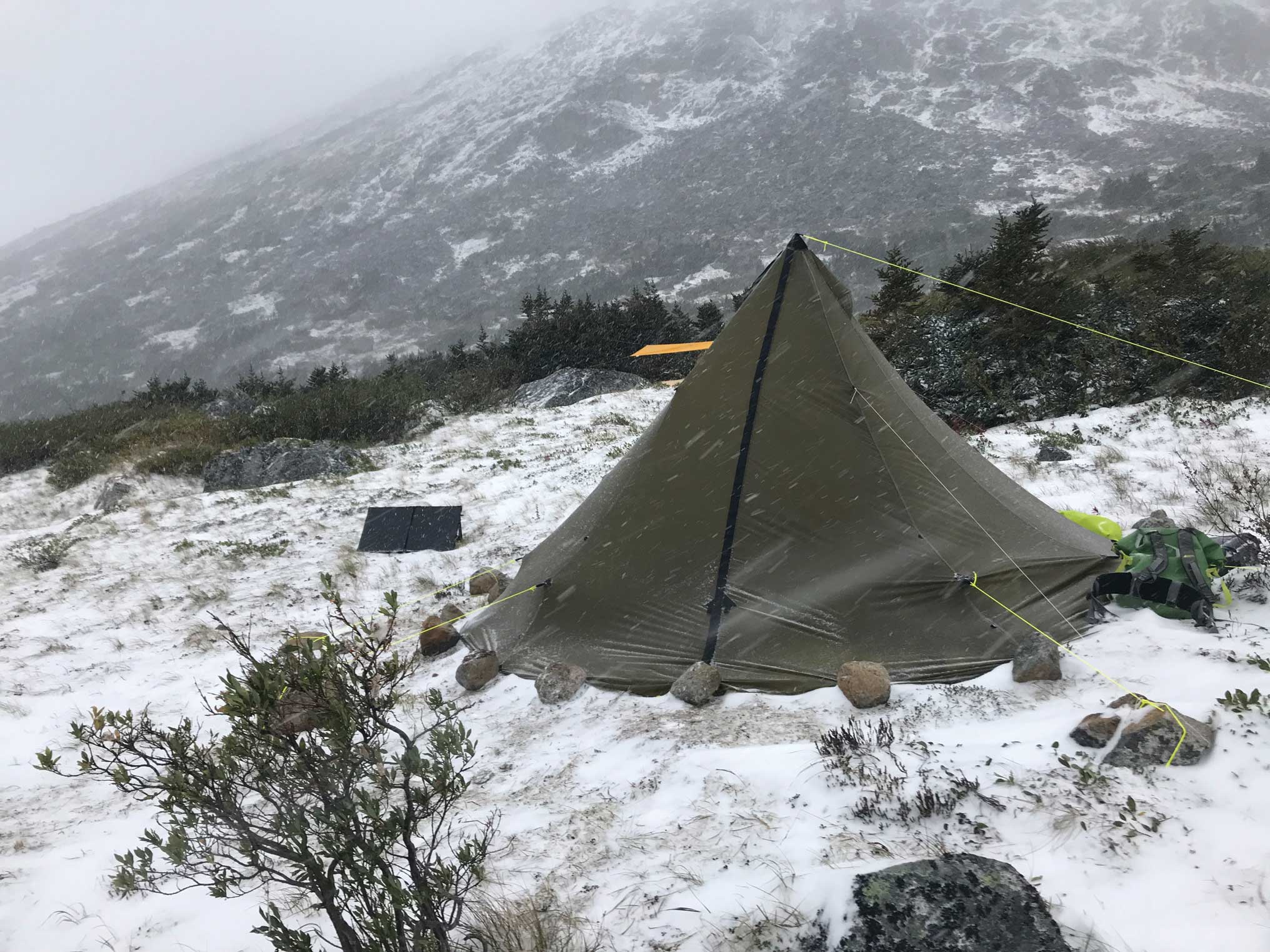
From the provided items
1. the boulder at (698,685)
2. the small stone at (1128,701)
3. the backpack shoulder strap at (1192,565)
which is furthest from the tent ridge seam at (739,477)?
the backpack shoulder strap at (1192,565)

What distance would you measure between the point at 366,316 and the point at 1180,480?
98061 millimetres

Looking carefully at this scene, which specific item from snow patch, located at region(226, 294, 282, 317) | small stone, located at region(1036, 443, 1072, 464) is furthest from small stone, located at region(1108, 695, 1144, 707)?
snow patch, located at region(226, 294, 282, 317)

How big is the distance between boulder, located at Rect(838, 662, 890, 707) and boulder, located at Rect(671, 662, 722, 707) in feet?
2.41

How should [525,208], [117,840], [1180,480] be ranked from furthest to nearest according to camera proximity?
[525,208] → [1180,480] → [117,840]

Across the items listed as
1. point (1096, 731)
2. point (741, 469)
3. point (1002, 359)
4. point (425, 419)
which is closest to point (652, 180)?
point (425, 419)

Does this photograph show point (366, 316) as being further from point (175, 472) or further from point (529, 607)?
point (529, 607)

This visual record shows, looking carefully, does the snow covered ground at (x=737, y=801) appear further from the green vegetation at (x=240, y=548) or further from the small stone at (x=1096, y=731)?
the green vegetation at (x=240, y=548)

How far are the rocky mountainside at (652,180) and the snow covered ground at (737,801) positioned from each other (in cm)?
5914

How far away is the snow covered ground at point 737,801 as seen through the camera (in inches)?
76.4

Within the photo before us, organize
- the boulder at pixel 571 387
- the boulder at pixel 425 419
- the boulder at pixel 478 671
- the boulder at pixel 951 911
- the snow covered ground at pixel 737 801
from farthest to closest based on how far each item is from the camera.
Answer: the boulder at pixel 571 387, the boulder at pixel 425 419, the boulder at pixel 478 671, the snow covered ground at pixel 737 801, the boulder at pixel 951 911

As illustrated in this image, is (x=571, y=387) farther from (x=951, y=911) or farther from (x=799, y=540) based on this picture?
(x=951, y=911)

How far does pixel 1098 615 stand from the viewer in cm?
356

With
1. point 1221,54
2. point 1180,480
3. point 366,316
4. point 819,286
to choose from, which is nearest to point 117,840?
point 819,286

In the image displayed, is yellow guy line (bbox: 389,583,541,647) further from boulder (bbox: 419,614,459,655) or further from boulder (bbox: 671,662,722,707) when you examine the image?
boulder (bbox: 671,662,722,707)
